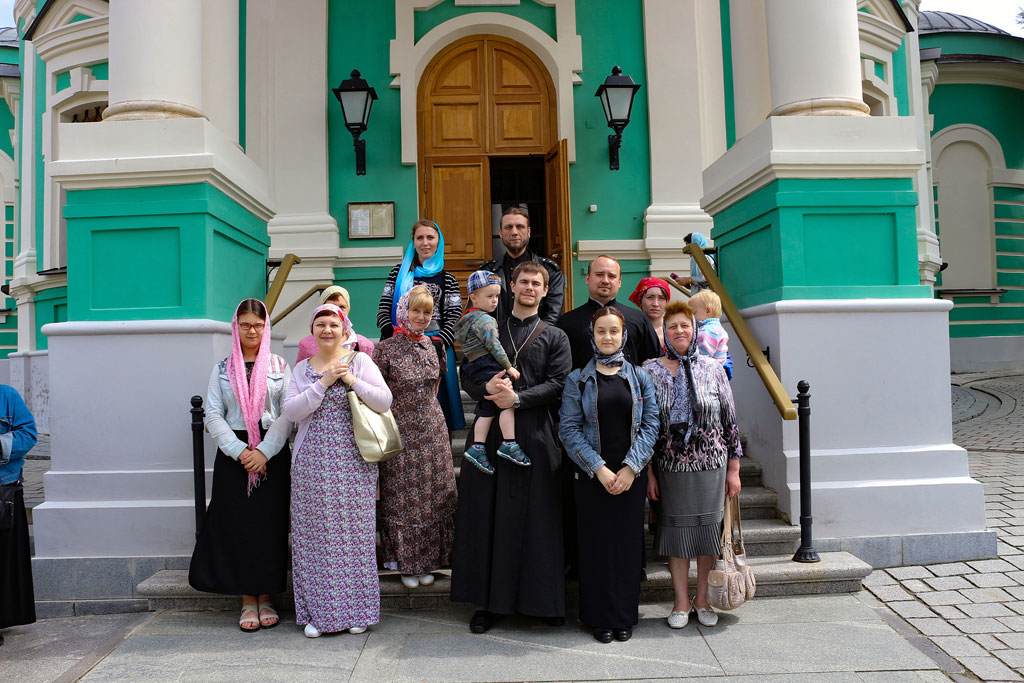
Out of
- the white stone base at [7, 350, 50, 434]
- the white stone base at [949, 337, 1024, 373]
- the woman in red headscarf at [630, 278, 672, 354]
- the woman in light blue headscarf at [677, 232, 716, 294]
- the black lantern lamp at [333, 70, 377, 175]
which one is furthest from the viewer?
the white stone base at [949, 337, 1024, 373]

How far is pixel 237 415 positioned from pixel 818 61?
14.1ft

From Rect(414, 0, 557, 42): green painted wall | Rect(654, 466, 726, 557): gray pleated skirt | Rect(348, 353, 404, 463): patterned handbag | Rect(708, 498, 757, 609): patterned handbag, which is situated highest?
Rect(414, 0, 557, 42): green painted wall

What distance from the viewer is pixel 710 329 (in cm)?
465

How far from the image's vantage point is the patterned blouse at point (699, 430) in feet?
13.4

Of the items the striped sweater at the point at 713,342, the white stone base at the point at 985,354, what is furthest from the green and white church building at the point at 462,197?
the white stone base at the point at 985,354

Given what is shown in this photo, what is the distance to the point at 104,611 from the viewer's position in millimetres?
4859

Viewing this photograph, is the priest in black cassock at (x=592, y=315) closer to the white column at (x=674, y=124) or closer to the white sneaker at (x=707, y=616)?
the white sneaker at (x=707, y=616)

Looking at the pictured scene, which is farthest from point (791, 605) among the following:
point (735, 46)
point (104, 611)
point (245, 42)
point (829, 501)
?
point (245, 42)

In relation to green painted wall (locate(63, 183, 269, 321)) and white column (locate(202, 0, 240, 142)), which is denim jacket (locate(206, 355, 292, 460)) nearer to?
green painted wall (locate(63, 183, 269, 321))

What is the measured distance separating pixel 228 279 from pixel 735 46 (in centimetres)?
435

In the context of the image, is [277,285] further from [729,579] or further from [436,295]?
[729,579]

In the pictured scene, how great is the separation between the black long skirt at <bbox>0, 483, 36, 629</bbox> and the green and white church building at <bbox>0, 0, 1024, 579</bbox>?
0.61m

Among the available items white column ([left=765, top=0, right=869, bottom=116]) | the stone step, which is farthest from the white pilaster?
the stone step

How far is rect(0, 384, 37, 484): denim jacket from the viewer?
427cm
